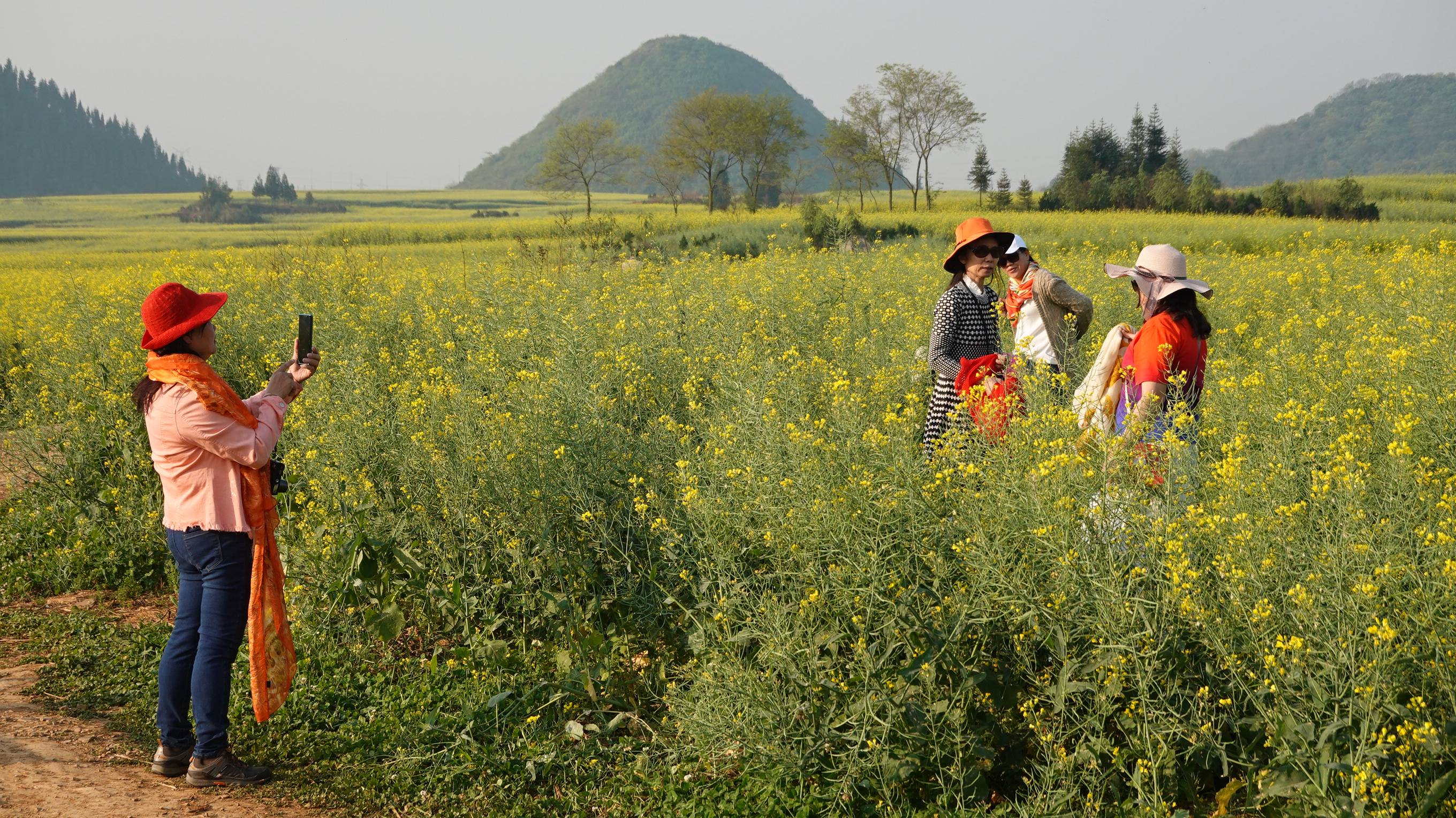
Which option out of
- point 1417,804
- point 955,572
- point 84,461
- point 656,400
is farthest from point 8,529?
point 1417,804

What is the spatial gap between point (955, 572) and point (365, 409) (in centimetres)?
364

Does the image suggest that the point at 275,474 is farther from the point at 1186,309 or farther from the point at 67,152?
the point at 67,152

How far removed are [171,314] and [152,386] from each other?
0.28m

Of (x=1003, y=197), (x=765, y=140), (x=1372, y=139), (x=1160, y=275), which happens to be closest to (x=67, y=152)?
(x=765, y=140)

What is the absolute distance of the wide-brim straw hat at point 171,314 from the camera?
345 centimetres

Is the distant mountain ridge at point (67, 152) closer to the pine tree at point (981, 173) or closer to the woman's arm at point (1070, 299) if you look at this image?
the pine tree at point (981, 173)

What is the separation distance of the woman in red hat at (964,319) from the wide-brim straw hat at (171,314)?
10.4 ft

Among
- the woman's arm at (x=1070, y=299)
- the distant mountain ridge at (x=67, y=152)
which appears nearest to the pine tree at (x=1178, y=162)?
the woman's arm at (x=1070, y=299)

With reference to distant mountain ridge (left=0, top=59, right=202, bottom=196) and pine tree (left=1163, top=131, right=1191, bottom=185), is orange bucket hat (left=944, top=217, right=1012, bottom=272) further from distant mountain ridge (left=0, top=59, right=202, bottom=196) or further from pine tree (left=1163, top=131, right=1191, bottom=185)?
distant mountain ridge (left=0, top=59, right=202, bottom=196)

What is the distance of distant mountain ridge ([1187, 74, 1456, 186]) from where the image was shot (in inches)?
6363

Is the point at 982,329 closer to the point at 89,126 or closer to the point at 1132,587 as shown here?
the point at 1132,587

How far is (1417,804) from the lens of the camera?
229 centimetres

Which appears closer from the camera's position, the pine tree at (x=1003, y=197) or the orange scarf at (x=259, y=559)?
the orange scarf at (x=259, y=559)

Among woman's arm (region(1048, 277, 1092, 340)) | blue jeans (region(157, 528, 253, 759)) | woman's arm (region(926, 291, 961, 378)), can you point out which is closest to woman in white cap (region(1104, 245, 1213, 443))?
woman's arm (region(1048, 277, 1092, 340))
